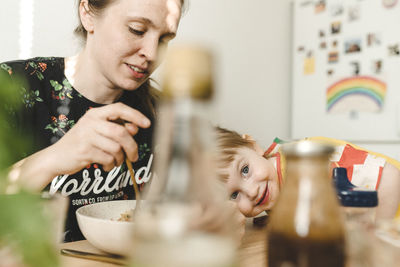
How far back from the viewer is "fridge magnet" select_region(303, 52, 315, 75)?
2498mm

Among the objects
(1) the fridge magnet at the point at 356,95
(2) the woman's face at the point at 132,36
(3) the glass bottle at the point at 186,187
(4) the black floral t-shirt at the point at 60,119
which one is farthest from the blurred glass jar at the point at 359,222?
(1) the fridge magnet at the point at 356,95

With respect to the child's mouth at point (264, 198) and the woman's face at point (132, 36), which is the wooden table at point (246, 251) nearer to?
the child's mouth at point (264, 198)

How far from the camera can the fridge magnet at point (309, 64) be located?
2498mm

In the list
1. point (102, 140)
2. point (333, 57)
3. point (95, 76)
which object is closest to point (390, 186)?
point (102, 140)

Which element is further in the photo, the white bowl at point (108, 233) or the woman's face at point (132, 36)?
the woman's face at point (132, 36)

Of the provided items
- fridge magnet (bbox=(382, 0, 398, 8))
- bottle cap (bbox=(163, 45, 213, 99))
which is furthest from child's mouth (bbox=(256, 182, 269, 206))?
fridge magnet (bbox=(382, 0, 398, 8))

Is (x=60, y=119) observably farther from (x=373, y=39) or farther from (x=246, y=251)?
(x=373, y=39)

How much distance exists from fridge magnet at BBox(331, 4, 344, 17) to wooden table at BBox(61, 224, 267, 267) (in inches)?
80.0

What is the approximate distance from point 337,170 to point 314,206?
213 mm

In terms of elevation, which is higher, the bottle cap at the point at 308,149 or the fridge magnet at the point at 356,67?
the fridge magnet at the point at 356,67

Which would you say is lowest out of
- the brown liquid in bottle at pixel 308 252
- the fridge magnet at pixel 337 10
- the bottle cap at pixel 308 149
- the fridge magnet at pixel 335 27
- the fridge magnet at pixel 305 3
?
the brown liquid in bottle at pixel 308 252

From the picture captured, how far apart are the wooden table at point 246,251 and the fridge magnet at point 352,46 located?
6.17ft

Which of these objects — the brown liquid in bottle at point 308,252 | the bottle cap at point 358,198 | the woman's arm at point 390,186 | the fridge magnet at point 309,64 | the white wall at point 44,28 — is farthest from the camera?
the fridge magnet at point 309,64

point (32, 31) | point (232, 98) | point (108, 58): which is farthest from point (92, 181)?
point (232, 98)
